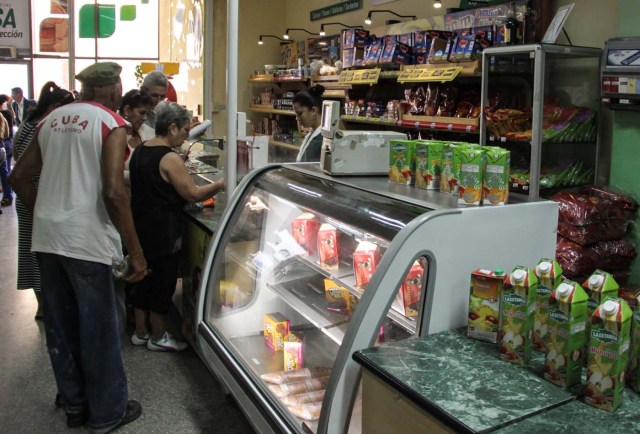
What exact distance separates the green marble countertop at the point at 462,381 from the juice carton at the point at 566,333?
2.0 inches

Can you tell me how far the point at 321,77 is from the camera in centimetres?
737

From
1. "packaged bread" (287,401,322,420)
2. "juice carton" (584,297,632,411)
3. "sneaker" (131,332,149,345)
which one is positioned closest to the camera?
"juice carton" (584,297,632,411)

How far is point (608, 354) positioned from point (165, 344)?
127 inches

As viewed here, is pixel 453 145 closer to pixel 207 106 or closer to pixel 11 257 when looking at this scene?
pixel 11 257

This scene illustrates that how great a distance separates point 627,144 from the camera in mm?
4004

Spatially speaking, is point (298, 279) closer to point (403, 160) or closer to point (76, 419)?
point (403, 160)

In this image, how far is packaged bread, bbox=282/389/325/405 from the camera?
2526 mm

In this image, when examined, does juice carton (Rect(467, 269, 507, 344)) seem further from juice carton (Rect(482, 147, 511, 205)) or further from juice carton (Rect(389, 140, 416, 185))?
juice carton (Rect(389, 140, 416, 185))

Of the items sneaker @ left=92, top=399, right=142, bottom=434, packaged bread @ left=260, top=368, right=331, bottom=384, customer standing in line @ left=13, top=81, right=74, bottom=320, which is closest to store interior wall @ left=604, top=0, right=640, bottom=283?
packaged bread @ left=260, top=368, right=331, bottom=384

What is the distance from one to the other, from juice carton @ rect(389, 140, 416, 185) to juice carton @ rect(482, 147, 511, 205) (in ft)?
1.41

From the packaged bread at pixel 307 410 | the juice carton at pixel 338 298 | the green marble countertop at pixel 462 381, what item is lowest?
the packaged bread at pixel 307 410

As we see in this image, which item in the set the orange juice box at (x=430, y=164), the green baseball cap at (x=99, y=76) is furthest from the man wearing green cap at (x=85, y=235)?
the orange juice box at (x=430, y=164)

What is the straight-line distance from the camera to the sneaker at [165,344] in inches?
163

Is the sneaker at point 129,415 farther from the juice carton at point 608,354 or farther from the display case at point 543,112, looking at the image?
the display case at point 543,112
